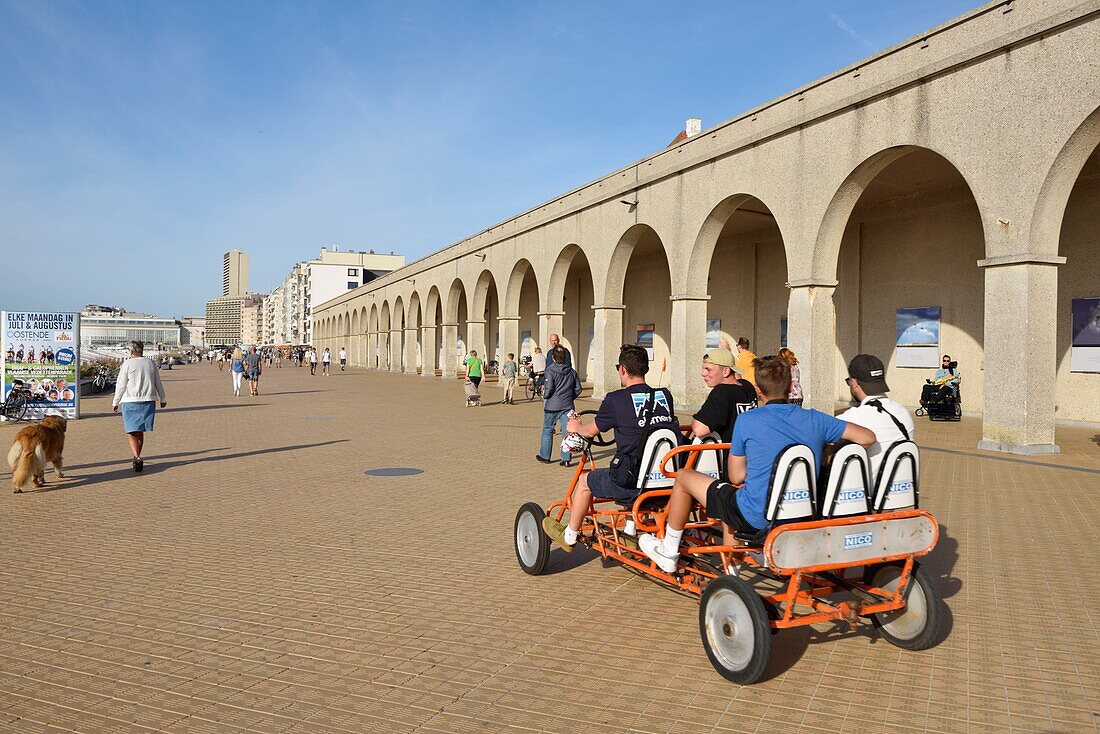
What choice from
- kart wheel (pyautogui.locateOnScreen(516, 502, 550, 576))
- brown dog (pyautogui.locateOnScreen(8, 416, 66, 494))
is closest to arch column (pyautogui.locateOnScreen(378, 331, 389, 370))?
brown dog (pyautogui.locateOnScreen(8, 416, 66, 494))

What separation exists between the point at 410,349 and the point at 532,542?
4382 cm

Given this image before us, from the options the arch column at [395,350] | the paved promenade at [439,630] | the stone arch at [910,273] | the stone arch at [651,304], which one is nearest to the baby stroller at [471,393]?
the stone arch at [651,304]

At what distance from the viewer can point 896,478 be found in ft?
13.3

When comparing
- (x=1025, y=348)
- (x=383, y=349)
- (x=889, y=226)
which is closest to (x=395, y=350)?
(x=383, y=349)

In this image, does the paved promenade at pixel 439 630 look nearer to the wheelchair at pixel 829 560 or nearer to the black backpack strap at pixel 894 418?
the wheelchair at pixel 829 560

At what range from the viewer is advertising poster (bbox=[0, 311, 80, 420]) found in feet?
51.3

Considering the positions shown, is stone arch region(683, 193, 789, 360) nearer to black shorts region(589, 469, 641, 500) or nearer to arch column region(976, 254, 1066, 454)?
arch column region(976, 254, 1066, 454)

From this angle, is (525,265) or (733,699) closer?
(733,699)

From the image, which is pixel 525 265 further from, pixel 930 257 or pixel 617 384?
pixel 930 257

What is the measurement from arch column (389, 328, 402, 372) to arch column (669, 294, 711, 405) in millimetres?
35538

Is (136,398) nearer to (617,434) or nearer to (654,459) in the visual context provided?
(617,434)

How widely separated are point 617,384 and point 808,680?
1945 centimetres

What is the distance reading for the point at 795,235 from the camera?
15.0 m

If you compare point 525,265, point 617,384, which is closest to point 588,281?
point 525,265
